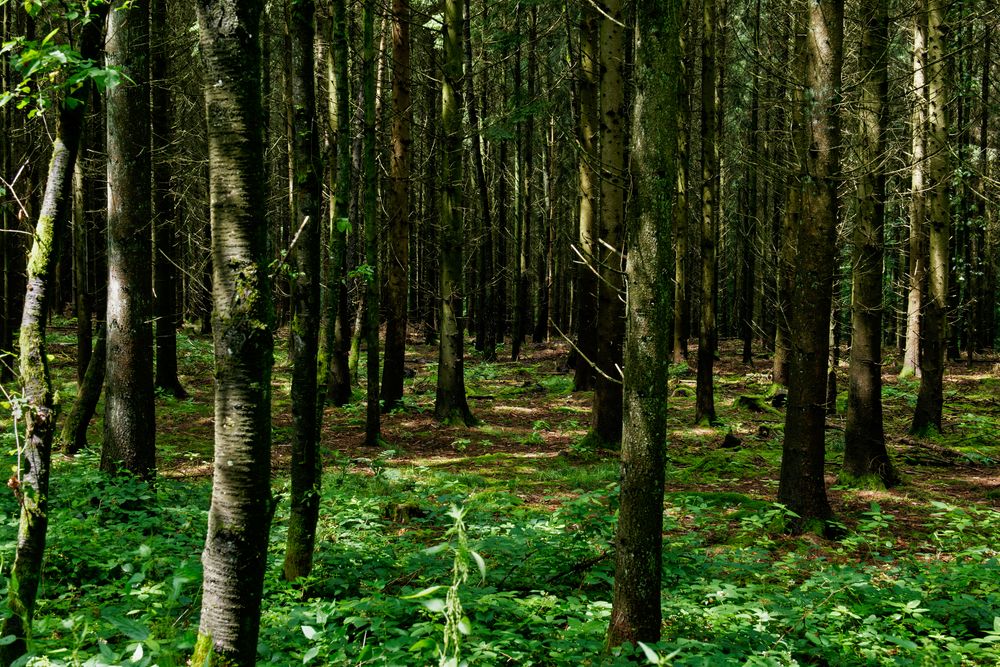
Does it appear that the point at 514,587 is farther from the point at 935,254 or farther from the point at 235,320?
the point at 935,254

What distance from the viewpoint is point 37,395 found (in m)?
3.00

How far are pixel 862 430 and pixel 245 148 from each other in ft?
29.5

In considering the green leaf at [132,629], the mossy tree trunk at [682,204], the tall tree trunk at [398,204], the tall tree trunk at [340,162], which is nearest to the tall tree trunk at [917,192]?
the mossy tree trunk at [682,204]

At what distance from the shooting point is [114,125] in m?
7.22

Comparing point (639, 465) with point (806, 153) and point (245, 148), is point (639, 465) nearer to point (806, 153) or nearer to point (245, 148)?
point (245, 148)

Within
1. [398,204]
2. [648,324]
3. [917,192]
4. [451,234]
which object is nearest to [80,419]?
[451,234]

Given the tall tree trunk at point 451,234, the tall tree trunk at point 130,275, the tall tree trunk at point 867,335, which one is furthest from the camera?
the tall tree trunk at point 451,234

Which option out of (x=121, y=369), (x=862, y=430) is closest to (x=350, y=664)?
(x=121, y=369)

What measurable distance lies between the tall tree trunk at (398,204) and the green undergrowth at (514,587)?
23.0 ft

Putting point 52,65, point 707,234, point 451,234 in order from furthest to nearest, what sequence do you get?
point 707,234, point 451,234, point 52,65

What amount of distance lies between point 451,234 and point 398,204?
181 cm

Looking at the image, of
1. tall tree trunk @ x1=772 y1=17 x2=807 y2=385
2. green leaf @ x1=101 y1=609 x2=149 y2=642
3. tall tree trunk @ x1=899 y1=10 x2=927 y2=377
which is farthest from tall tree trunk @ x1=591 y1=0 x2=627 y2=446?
green leaf @ x1=101 y1=609 x2=149 y2=642

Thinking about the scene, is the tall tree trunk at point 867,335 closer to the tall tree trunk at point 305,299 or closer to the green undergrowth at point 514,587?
the green undergrowth at point 514,587

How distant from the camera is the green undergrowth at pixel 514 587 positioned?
3.42m
